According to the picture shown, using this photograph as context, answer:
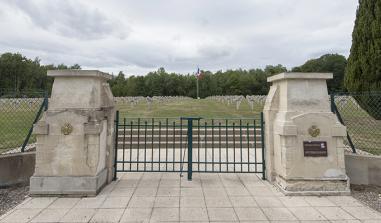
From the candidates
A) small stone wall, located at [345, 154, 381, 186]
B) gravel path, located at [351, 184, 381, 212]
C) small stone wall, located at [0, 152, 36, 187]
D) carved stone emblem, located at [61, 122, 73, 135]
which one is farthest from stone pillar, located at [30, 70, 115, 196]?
small stone wall, located at [345, 154, 381, 186]

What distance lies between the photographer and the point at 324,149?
4992mm

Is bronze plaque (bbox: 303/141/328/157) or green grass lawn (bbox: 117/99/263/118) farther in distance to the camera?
green grass lawn (bbox: 117/99/263/118)

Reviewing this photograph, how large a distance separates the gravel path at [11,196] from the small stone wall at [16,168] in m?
0.18

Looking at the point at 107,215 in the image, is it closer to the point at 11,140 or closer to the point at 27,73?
the point at 11,140

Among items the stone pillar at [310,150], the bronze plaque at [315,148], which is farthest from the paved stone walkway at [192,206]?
the bronze plaque at [315,148]

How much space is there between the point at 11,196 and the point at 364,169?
7909mm

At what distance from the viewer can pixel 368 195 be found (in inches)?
205

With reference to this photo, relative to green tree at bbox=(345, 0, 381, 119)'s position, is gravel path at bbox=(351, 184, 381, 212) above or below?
below

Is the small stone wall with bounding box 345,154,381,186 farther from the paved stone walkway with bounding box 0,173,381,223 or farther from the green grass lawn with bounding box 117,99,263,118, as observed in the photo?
the green grass lawn with bounding box 117,99,263,118

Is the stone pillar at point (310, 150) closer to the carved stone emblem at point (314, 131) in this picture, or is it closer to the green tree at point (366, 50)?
the carved stone emblem at point (314, 131)

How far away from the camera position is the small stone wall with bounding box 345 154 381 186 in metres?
5.65

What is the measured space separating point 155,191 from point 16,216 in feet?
7.84

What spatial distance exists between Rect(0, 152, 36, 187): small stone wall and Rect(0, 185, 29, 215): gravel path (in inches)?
6.9

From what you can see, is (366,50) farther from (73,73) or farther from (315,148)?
(73,73)
